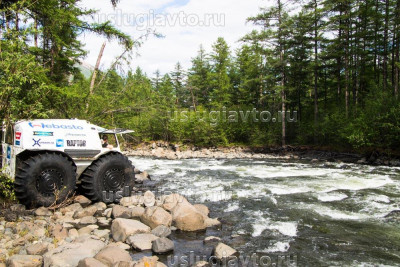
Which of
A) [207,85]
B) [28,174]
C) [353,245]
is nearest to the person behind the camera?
[353,245]

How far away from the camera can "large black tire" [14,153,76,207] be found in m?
6.14

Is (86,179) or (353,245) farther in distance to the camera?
(86,179)

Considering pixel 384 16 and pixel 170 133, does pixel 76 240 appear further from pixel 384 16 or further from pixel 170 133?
pixel 170 133

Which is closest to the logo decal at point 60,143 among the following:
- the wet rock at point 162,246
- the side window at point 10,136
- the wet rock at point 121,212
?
the side window at point 10,136

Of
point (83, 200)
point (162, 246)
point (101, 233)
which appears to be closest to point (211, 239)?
point (162, 246)

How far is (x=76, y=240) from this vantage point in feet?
16.7

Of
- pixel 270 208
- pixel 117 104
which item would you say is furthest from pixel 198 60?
pixel 270 208

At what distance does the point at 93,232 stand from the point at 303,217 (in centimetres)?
483

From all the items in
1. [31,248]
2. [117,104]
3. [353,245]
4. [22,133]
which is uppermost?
[117,104]

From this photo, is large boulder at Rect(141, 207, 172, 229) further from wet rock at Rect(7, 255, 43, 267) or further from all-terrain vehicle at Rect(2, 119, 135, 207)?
wet rock at Rect(7, 255, 43, 267)

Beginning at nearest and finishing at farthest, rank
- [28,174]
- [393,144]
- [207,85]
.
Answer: [28,174]
[393,144]
[207,85]

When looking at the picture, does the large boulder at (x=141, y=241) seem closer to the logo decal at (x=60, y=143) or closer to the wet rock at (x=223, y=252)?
the wet rock at (x=223, y=252)

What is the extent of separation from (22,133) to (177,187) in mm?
5659

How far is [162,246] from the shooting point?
5.08 meters
